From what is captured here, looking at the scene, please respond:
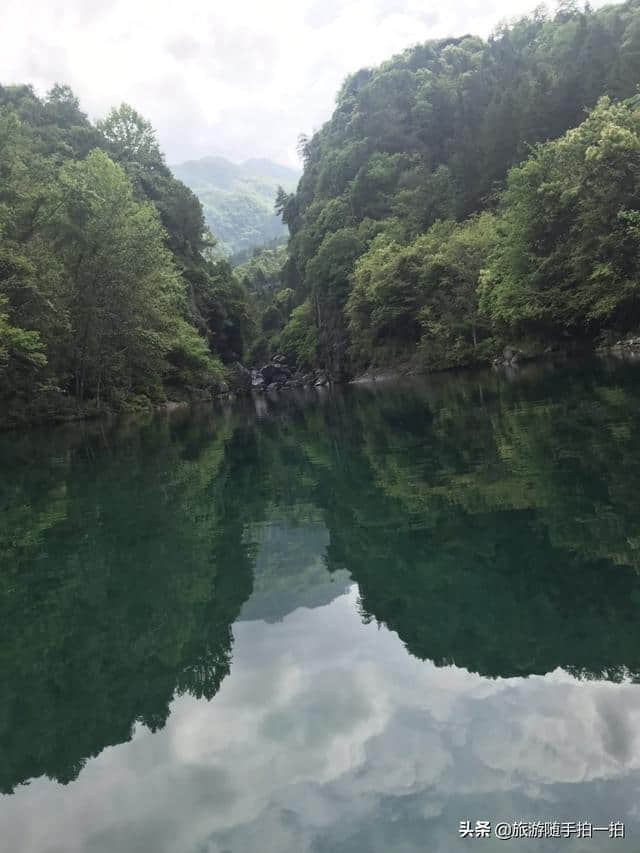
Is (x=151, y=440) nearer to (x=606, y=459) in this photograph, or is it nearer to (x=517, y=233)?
(x=606, y=459)

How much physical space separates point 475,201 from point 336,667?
65.4 m

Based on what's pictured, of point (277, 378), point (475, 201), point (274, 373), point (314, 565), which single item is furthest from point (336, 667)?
point (274, 373)

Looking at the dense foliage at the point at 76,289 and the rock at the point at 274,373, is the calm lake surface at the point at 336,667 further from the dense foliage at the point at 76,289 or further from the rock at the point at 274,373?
the rock at the point at 274,373

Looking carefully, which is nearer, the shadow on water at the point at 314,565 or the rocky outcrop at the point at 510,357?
the shadow on water at the point at 314,565

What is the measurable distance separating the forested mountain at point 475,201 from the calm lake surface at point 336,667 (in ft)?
85.7

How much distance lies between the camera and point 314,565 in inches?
260

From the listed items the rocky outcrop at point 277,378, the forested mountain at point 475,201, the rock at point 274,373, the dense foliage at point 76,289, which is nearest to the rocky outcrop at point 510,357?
the forested mountain at point 475,201

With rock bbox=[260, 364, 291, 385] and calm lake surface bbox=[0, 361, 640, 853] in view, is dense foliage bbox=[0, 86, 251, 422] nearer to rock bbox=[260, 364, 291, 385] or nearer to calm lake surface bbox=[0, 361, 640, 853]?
calm lake surface bbox=[0, 361, 640, 853]

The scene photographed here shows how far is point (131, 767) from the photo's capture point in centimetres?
341

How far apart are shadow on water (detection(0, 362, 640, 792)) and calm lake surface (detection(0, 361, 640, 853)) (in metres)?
0.03

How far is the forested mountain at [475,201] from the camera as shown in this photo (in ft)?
106

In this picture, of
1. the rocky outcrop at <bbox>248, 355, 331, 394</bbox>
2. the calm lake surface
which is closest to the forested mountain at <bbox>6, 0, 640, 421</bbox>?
the rocky outcrop at <bbox>248, 355, 331, 394</bbox>

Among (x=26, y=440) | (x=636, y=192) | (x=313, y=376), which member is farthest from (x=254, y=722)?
(x=313, y=376)

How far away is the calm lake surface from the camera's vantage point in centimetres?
278
